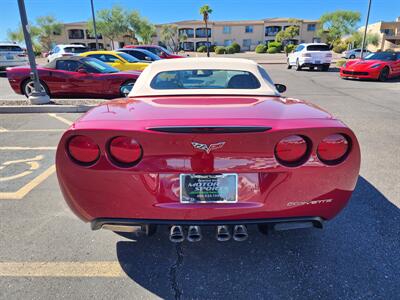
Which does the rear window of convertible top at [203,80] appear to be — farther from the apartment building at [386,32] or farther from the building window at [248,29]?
the building window at [248,29]

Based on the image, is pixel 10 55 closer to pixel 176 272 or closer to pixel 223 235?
pixel 176 272

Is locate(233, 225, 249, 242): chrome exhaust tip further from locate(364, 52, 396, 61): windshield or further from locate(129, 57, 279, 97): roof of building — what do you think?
locate(364, 52, 396, 61): windshield

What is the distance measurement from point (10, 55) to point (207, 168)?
18.9 m

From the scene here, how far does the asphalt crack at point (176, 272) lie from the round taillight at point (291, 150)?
3.67 ft

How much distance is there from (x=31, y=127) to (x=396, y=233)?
648 cm

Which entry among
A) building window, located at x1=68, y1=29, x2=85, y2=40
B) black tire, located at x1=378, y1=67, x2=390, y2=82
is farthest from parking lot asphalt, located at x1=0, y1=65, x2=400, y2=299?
building window, located at x1=68, y1=29, x2=85, y2=40

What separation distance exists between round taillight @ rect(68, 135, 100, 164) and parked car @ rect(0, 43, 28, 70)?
18234 mm

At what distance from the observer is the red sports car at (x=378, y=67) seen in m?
14.0

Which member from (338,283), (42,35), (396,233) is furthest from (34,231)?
(42,35)

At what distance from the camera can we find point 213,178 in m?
1.82

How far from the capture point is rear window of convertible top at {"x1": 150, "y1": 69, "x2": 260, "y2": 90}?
10.2 ft

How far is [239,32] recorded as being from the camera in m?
73.9

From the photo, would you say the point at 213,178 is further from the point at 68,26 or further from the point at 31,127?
the point at 68,26

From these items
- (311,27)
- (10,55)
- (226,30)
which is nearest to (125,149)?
(10,55)
